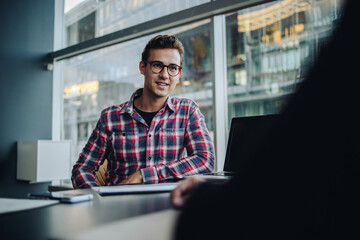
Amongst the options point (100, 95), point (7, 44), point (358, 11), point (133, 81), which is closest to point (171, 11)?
point (133, 81)

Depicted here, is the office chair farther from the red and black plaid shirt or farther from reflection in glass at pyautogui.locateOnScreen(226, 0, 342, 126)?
reflection in glass at pyautogui.locateOnScreen(226, 0, 342, 126)

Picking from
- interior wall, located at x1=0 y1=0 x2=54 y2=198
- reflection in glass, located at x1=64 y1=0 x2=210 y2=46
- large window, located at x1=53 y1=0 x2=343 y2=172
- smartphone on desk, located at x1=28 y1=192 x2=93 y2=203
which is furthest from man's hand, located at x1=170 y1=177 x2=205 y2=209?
interior wall, located at x1=0 y1=0 x2=54 y2=198

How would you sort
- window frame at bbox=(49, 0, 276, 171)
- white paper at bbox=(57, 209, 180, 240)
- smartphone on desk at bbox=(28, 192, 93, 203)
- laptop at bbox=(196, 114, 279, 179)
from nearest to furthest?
1. white paper at bbox=(57, 209, 180, 240)
2. smartphone on desk at bbox=(28, 192, 93, 203)
3. laptop at bbox=(196, 114, 279, 179)
4. window frame at bbox=(49, 0, 276, 171)

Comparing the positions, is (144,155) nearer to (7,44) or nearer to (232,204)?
(232,204)

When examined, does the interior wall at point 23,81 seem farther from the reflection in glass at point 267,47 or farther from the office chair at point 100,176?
the reflection in glass at point 267,47

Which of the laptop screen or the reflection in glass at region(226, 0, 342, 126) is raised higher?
the reflection in glass at region(226, 0, 342, 126)

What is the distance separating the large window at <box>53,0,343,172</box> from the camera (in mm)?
2383

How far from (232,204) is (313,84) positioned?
0.52 ft

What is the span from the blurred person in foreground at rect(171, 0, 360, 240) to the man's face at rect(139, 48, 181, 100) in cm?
151

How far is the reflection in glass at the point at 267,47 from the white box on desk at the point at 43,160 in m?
2.15

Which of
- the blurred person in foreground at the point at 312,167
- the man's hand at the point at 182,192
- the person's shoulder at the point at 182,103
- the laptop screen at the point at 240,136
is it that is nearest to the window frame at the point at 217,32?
the person's shoulder at the point at 182,103

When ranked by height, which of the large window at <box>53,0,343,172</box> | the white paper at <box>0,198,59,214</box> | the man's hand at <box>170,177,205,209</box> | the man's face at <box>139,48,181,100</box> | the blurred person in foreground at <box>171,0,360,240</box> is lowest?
the white paper at <box>0,198,59,214</box>

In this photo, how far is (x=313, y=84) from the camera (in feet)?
0.99

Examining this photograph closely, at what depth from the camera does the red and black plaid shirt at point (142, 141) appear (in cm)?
172
